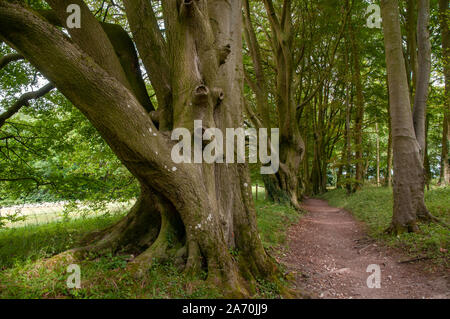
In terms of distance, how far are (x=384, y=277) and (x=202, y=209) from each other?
140 inches

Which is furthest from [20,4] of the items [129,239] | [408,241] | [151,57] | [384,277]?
[408,241]

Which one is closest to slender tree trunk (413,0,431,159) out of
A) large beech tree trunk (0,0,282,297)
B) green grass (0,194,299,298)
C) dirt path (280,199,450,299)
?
dirt path (280,199,450,299)

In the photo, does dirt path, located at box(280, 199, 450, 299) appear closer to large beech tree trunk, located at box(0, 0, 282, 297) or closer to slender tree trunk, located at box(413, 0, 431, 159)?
large beech tree trunk, located at box(0, 0, 282, 297)

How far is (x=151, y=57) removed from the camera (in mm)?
4191

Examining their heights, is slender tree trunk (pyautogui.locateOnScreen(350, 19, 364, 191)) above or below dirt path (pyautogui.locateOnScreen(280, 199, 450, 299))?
above

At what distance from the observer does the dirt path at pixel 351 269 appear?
3.77 metres

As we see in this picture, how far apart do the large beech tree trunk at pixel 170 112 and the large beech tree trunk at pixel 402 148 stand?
4100 mm

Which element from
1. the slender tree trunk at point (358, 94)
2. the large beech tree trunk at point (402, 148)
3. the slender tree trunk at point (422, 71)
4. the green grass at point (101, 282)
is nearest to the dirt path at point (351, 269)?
the large beech tree trunk at point (402, 148)

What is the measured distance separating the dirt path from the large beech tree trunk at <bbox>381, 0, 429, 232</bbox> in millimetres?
1100

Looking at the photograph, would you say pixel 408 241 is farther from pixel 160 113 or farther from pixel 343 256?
pixel 160 113

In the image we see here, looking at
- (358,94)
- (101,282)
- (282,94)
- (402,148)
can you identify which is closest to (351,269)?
(402,148)

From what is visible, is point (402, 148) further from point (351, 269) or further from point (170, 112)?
point (170, 112)

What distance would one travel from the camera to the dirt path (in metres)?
3.77

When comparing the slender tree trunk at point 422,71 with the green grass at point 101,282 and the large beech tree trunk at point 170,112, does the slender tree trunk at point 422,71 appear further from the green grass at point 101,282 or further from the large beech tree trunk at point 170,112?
the green grass at point 101,282
